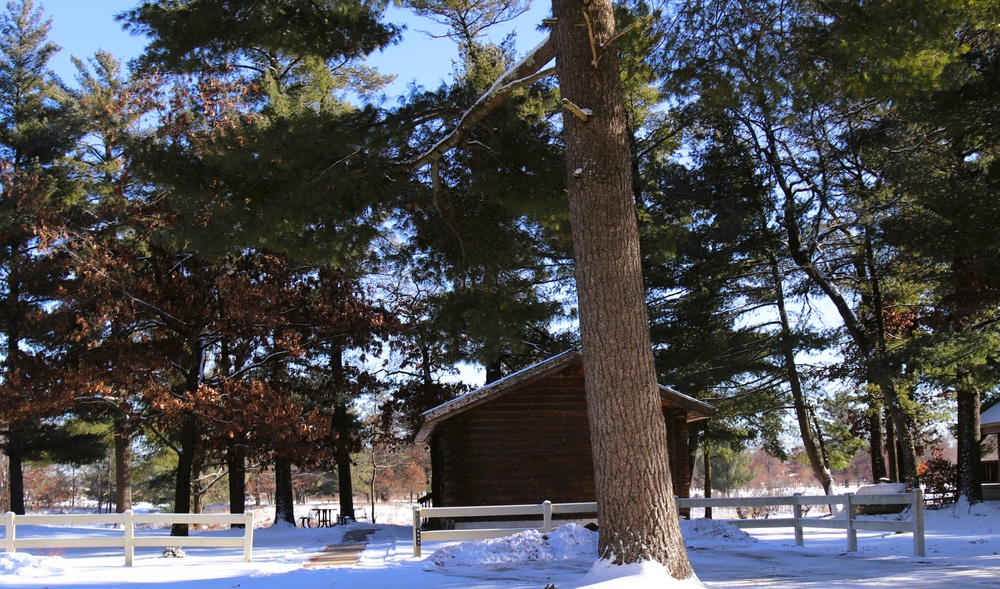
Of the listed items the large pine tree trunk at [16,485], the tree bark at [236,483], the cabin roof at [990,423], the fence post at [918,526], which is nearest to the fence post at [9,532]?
the tree bark at [236,483]

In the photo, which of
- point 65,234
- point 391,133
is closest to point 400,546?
point 391,133

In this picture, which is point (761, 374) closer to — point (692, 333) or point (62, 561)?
point (692, 333)

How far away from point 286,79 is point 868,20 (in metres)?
19.7

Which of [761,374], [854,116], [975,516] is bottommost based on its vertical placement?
[975,516]

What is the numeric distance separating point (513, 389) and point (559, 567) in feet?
23.1

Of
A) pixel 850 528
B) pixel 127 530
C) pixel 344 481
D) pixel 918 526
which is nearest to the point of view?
pixel 918 526

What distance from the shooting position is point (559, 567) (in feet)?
37.9

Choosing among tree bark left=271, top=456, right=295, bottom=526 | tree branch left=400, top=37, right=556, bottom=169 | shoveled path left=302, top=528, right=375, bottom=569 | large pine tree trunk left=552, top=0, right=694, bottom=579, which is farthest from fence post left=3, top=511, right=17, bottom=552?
tree bark left=271, top=456, right=295, bottom=526

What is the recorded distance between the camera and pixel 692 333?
998 inches

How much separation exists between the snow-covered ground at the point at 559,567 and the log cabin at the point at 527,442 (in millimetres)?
2640

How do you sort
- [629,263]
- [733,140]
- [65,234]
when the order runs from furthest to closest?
[733,140] → [65,234] → [629,263]

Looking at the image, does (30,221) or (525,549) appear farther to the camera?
(30,221)

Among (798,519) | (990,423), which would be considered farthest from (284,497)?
(990,423)

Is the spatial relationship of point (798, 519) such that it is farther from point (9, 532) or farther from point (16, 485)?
point (16, 485)
